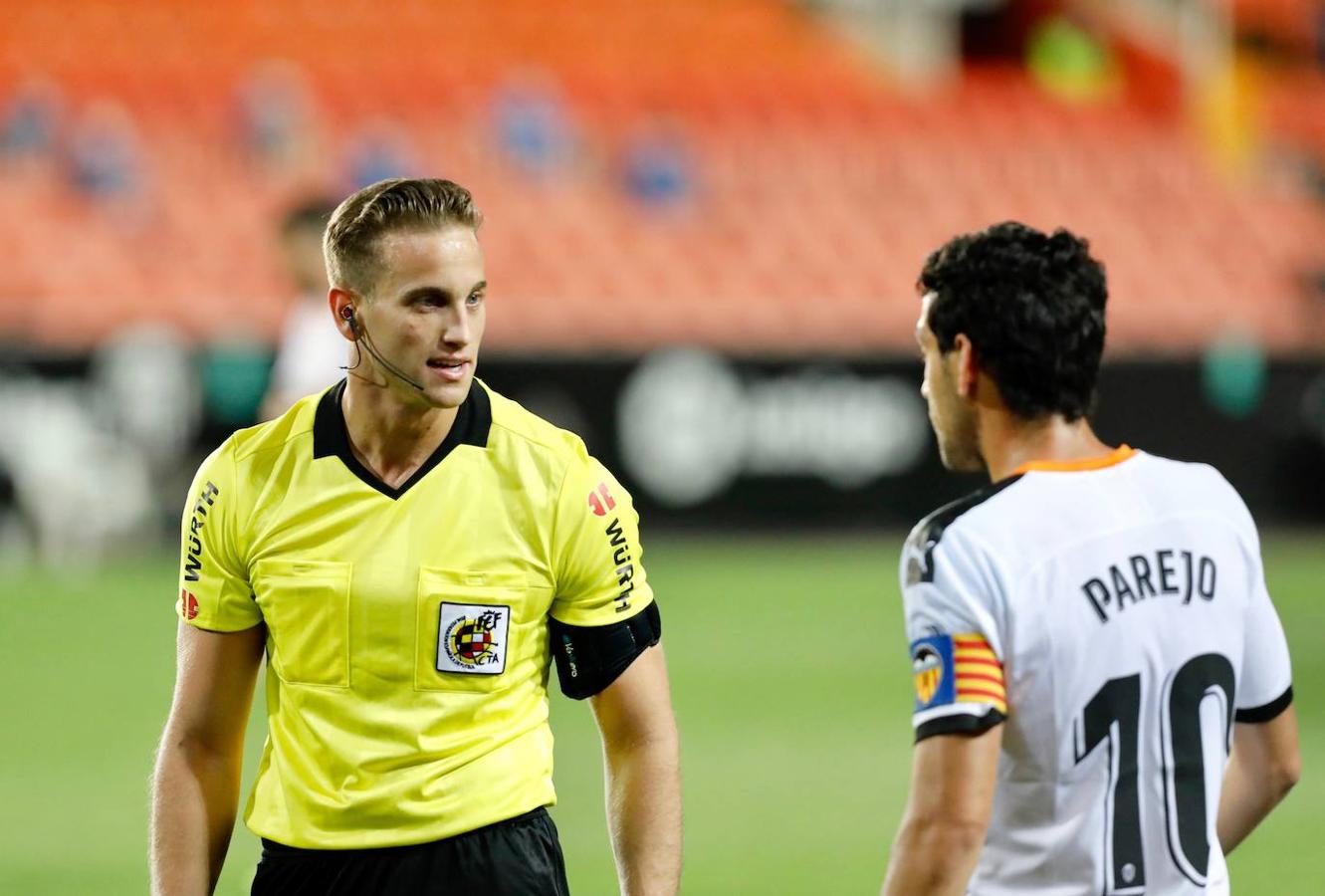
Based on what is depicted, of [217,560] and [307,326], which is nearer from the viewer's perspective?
[217,560]

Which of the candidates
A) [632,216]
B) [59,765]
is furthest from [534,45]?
[59,765]

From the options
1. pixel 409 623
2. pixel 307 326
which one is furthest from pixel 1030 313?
pixel 307 326

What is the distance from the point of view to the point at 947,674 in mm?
2711

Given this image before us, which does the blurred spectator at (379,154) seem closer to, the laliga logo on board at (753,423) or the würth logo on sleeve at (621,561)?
the laliga logo on board at (753,423)

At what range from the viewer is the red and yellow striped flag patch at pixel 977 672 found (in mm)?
2697

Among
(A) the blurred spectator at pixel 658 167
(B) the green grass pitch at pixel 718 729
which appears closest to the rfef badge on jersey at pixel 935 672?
(B) the green grass pitch at pixel 718 729

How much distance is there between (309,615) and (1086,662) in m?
1.17

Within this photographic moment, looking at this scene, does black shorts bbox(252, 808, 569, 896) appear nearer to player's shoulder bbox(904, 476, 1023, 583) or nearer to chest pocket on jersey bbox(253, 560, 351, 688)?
chest pocket on jersey bbox(253, 560, 351, 688)

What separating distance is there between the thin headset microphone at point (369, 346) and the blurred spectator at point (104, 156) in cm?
1693

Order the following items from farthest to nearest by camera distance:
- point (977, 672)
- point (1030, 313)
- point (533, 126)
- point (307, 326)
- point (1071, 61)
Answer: point (1071, 61) → point (533, 126) → point (307, 326) → point (1030, 313) → point (977, 672)

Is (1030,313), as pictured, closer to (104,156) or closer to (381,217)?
(381,217)

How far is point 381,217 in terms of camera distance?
9.92 ft

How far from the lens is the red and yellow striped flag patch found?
270 centimetres

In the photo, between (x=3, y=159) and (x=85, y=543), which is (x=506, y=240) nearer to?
(x=3, y=159)
